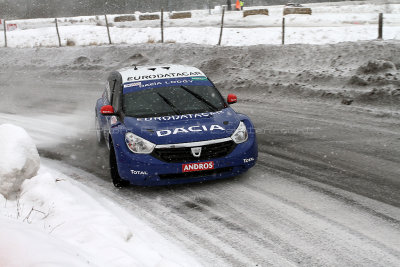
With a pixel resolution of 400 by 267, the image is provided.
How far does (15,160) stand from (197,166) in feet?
7.71

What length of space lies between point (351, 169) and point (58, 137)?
6.24 m

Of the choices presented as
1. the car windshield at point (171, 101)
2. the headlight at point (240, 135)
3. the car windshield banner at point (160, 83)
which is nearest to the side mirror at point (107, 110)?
the car windshield at point (171, 101)

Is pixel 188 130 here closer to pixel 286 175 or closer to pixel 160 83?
pixel 160 83

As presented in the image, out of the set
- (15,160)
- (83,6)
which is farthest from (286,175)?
(83,6)

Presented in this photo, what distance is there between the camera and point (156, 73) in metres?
8.24

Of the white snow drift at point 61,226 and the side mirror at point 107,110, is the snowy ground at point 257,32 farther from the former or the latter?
the white snow drift at point 61,226

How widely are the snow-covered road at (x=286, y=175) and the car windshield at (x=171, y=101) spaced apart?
45.5 inches

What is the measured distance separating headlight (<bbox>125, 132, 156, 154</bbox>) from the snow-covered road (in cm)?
65

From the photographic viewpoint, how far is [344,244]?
193 inches

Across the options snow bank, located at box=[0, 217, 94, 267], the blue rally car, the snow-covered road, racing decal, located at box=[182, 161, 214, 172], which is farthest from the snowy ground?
snow bank, located at box=[0, 217, 94, 267]

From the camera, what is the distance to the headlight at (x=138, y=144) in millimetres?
6445

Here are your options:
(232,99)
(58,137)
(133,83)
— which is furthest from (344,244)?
(58,137)

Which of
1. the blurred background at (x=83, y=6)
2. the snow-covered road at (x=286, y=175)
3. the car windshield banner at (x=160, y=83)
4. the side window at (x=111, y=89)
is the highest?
the blurred background at (x=83, y=6)

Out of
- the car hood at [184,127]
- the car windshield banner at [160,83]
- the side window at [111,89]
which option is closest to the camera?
the car hood at [184,127]
